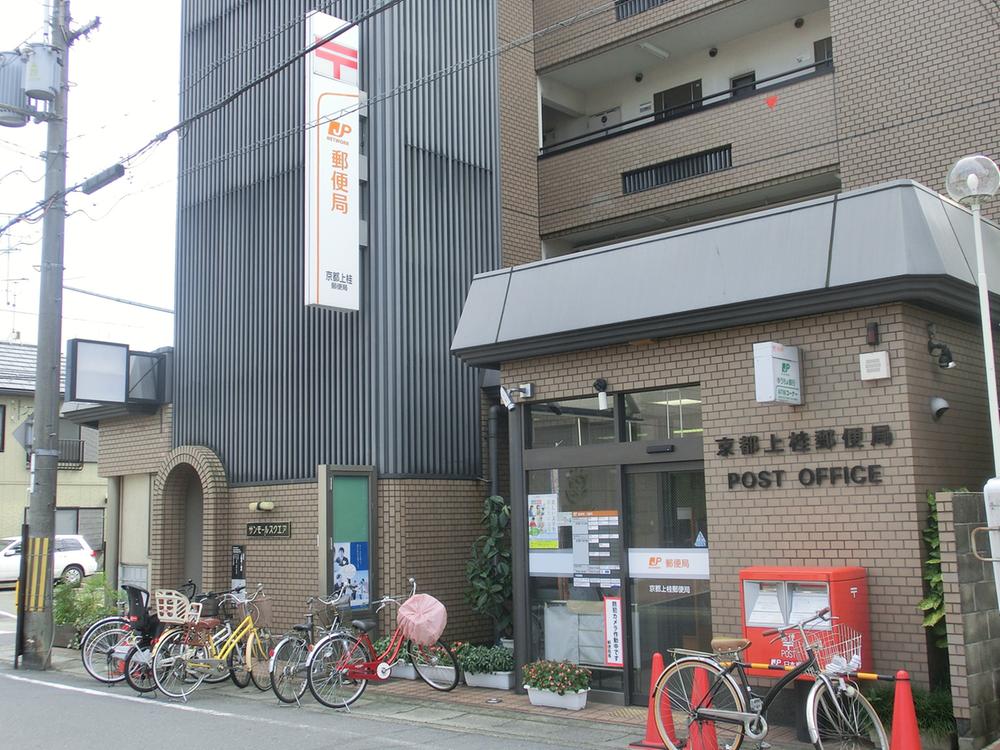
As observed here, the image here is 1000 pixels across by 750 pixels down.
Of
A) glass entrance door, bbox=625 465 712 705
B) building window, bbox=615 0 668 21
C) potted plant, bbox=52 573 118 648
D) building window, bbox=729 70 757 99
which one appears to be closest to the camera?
glass entrance door, bbox=625 465 712 705

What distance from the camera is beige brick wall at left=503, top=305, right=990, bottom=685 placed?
28.7ft

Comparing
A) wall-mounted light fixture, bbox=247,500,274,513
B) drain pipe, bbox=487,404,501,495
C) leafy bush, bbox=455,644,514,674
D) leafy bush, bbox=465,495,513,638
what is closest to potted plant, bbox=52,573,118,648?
wall-mounted light fixture, bbox=247,500,274,513

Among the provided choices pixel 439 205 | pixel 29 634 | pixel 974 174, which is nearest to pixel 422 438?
pixel 439 205

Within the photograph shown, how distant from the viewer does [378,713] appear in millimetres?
10695

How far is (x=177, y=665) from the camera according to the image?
11789mm

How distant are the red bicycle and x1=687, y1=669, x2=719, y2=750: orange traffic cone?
4.44 metres

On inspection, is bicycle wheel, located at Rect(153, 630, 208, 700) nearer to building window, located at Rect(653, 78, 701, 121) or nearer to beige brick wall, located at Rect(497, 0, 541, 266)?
beige brick wall, located at Rect(497, 0, 541, 266)

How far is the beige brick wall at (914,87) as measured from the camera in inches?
519

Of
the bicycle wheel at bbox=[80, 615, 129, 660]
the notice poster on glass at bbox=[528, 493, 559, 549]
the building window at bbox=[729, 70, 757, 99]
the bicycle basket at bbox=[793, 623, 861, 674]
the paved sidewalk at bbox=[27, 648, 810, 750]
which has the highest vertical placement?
the building window at bbox=[729, 70, 757, 99]

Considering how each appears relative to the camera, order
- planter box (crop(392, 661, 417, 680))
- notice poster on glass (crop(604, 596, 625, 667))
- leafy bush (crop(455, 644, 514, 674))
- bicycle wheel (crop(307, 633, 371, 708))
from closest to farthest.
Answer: notice poster on glass (crop(604, 596, 625, 667)), bicycle wheel (crop(307, 633, 371, 708)), leafy bush (crop(455, 644, 514, 674)), planter box (crop(392, 661, 417, 680))

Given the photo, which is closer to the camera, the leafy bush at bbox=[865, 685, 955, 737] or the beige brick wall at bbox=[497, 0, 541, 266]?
the leafy bush at bbox=[865, 685, 955, 737]

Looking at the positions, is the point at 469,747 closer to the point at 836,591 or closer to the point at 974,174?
the point at 836,591

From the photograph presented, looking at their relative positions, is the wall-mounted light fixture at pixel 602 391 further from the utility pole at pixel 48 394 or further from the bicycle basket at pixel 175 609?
the utility pole at pixel 48 394

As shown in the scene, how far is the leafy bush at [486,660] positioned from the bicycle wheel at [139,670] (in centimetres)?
367
